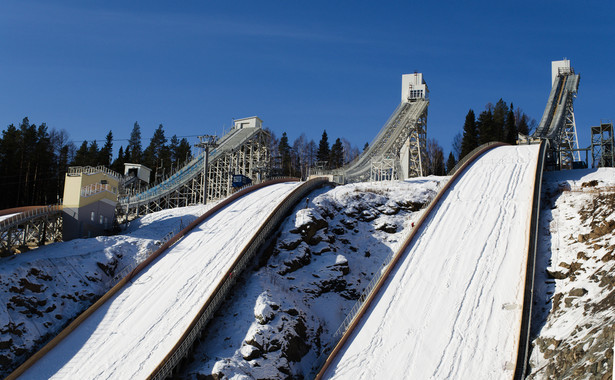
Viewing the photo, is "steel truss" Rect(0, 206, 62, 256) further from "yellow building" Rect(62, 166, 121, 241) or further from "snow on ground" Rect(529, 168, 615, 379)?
"snow on ground" Rect(529, 168, 615, 379)

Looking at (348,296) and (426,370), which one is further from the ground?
(348,296)

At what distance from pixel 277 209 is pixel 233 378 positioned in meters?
11.6

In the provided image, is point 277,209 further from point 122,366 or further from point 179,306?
point 122,366

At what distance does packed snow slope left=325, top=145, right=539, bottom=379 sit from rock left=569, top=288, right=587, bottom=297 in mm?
1714

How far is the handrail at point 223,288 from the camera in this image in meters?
18.0

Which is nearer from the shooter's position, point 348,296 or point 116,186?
point 348,296

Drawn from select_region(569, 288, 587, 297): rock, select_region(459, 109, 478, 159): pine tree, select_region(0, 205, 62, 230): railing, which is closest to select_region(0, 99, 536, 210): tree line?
select_region(459, 109, 478, 159): pine tree

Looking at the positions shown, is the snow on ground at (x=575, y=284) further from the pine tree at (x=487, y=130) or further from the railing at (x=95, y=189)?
the pine tree at (x=487, y=130)

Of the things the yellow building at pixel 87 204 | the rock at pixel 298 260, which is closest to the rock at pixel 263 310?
the rock at pixel 298 260

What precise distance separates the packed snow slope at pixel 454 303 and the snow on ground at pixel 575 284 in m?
0.94

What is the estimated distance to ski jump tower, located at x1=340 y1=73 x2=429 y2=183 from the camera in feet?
150

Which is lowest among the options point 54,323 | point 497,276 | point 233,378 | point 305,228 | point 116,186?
point 233,378

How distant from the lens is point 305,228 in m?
26.9

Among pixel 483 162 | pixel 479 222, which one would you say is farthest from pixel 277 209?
pixel 483 162
